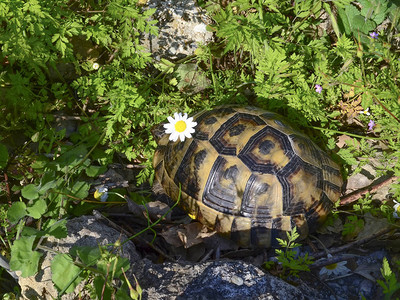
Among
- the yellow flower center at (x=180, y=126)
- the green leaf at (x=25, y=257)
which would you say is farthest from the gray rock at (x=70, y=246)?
the yellow flower center at (x=180, y=126)

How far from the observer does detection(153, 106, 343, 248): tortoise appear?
12.1 ft

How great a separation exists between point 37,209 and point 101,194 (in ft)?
2.99

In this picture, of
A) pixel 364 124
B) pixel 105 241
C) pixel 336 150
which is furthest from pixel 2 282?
pixel 364 124

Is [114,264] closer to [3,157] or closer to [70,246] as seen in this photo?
[70,246]

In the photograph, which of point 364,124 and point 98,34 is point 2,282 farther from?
point 364,124

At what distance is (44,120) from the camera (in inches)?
175

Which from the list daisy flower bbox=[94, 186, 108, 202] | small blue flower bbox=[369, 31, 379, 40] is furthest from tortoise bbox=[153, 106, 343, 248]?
small blue flower bbox=[369, 31, 379, 40]

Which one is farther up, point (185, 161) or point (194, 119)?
point (194, 119)

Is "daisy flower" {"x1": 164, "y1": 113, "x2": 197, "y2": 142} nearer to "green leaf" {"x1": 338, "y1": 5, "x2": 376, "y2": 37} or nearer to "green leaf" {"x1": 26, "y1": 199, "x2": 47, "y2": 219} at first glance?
"green leaf" {"x1": 26, "y1": 199, "x2": 47, "y2": 219}

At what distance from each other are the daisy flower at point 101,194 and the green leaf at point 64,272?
128cm

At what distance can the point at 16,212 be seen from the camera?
315 centimetres

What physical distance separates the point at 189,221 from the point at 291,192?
3.76ft

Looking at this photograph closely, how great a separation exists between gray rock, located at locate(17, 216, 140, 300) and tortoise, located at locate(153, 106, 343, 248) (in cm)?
76

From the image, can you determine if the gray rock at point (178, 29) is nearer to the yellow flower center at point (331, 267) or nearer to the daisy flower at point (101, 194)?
the daisy flower at point (101, 194)
